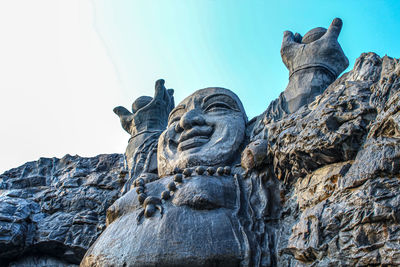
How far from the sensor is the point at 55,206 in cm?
566

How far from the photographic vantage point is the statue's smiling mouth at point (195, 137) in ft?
14.1

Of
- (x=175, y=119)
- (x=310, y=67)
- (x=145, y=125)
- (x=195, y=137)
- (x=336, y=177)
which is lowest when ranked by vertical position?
(x=336, y=177)

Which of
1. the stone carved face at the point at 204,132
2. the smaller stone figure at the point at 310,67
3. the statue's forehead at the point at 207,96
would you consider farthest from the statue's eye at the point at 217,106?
the smaller stone figure at the point at 310,67

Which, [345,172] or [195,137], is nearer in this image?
[345,172]

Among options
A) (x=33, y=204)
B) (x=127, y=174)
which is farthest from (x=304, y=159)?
(x=33, y=204)

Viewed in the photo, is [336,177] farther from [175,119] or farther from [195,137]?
[175,119]

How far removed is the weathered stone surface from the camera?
502 centimetres

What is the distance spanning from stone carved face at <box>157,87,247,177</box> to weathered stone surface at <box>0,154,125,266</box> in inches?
52.4

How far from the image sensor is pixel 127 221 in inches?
142

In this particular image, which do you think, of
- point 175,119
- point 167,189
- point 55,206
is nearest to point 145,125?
point 175,119

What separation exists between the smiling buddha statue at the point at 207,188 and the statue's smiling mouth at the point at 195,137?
0.03 feet

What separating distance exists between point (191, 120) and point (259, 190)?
115 centimetres

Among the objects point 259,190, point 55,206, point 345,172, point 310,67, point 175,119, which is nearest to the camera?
point 345,172

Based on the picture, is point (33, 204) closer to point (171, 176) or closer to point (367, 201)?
point (171, 176)
